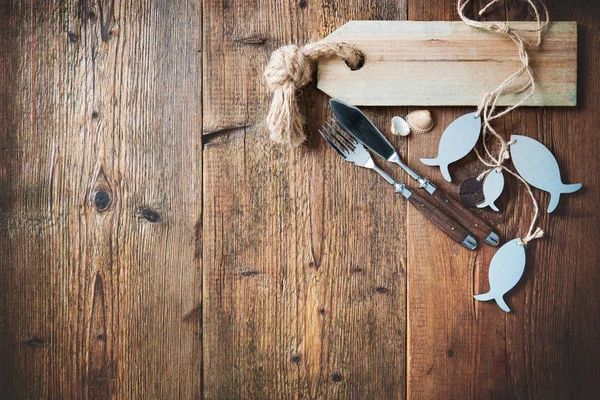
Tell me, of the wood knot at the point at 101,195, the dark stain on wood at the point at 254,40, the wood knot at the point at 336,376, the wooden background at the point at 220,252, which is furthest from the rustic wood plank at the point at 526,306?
the wood knot at the point at 101,195

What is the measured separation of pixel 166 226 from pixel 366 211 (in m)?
0.34

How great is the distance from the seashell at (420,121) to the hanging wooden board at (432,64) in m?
0.02

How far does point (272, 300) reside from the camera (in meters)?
0.68

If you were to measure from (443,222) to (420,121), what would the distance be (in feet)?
0.55

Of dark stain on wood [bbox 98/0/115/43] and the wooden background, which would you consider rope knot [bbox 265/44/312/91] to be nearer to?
the wooden background

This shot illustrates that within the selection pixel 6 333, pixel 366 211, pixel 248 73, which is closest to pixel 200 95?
pixel 248 73

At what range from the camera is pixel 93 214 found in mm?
680

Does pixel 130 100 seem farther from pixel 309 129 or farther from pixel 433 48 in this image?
pixel 433 48

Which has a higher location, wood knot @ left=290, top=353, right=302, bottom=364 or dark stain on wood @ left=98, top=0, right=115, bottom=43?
dark stain on wood @ left=98, top=0, right=115, bottom=43

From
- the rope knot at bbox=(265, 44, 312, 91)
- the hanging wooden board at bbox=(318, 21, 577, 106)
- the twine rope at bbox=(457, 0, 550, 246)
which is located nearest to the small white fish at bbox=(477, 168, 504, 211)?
the twine rope at bbox=(457, 0, 550, 246)

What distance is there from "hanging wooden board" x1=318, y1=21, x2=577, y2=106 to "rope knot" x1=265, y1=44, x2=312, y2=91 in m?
0.03

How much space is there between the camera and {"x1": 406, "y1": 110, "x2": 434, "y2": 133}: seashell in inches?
25.4

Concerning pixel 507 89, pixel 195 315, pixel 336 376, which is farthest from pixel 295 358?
pixel 507 89

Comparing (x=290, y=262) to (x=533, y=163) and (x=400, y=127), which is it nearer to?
(x=400, y=127)
